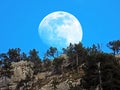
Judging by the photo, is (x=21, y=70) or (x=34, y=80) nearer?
(x=34, y=80)

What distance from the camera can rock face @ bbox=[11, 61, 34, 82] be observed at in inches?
6351

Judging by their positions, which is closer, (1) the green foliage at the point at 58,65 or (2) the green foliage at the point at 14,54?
(1) the green foliage at the point at 58,65

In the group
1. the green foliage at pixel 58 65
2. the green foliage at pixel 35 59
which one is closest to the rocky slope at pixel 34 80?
the green foliage at pixel 35 59

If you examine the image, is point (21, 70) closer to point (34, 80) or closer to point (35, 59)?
point (35, 59)

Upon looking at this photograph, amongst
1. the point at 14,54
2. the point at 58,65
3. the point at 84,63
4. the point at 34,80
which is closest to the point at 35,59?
the point at 14,54

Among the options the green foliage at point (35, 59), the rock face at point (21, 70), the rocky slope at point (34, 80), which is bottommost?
the rocky slope at point (34, 80)

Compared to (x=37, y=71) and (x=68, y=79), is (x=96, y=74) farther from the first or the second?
(x=37, y=71)

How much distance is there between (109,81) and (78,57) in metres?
64.9

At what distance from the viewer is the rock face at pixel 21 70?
161 metres

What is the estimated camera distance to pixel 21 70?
167250mm

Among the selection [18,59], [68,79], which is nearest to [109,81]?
[68,79]

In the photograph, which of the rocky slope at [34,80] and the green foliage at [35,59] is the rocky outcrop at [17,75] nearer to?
the rocky slope at [34,80]

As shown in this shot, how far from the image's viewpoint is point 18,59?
190250 mm

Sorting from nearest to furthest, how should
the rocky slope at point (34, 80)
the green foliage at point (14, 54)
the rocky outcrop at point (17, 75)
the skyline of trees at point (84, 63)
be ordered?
the skyline of trees at point (84, 63) < the rocky slope at point (34, 80) < the rocky outcrop at point (17, 75) < the green foliage at point (14, 54)
